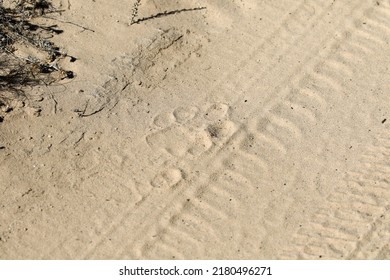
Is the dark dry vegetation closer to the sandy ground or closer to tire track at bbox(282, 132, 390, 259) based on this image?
the sandy ground

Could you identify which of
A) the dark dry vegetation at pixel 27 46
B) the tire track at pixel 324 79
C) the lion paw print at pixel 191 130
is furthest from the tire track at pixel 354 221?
the dark dry vegetation at pixel 27 46

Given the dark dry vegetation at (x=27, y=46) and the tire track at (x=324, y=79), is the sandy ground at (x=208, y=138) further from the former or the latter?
the dark dry vegetation at (x=27, y=46)

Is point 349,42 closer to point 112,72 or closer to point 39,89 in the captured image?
point 112,72

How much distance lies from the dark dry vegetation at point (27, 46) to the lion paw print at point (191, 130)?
3.41 ft

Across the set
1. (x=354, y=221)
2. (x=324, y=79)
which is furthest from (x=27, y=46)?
(x=354, y=221)

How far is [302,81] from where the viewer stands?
6031mm

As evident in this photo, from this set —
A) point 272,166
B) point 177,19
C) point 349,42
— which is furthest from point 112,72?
point 349,42

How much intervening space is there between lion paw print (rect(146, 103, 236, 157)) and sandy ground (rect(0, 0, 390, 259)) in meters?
0.01

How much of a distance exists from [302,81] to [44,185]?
250 cm

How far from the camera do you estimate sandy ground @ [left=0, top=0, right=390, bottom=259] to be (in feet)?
16.3

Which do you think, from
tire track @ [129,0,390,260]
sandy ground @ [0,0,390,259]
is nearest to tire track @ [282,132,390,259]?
sandy ground @ [0,0,390,259]

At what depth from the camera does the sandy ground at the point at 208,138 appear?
495 centimetres

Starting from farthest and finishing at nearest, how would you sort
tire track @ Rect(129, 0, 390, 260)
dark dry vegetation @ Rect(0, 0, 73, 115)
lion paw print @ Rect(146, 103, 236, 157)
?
dark dry vegetation @ Rect(0, 0, 73, 115), tire track @ Rect(129, 0, 390, 260), lion paw print @ Rect(146, 103, 236, 157)

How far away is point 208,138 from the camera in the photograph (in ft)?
18.2
